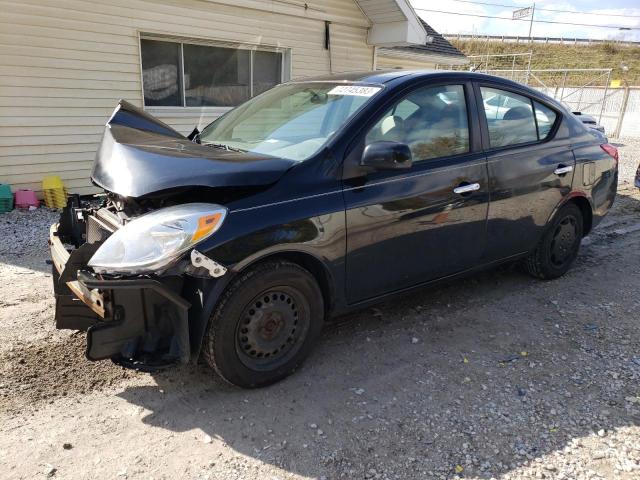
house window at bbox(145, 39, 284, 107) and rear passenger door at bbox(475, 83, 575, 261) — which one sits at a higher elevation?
house window at bbox(145, 39, 284, 107)

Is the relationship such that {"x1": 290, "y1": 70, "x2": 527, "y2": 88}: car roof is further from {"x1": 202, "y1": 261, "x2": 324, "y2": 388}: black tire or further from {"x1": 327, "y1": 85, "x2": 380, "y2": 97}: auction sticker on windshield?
{"x1": 202, "y1": 261, "x2": 324, "y2": 388}: black tire

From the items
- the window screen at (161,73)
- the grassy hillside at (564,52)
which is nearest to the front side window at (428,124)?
the window screen at (161,73)

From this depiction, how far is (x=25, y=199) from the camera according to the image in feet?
22.4

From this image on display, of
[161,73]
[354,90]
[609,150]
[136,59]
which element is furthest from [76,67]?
[609,150]

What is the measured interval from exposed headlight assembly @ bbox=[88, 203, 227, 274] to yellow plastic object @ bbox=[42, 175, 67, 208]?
5382 millimetres

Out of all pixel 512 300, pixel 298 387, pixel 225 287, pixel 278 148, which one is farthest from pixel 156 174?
pixel 512 300

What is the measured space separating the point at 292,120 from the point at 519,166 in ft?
5.99

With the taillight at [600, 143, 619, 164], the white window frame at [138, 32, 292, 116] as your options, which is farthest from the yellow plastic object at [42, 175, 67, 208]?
the taillight at [600, 143, 619, 164]

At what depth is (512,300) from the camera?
425cm

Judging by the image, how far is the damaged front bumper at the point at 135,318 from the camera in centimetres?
246

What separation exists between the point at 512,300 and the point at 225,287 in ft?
8.91

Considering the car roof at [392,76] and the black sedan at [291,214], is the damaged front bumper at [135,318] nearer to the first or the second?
the black sedan at [291,214]

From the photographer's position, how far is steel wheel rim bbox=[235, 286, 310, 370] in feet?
9.06

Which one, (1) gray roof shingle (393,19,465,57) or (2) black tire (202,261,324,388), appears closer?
(2) black tire (202,261,324,388)
